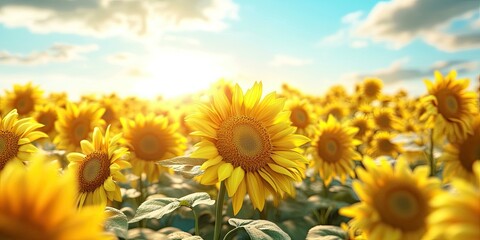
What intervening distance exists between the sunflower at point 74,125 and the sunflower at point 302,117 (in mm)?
2893

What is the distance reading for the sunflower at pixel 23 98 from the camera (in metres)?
6.86

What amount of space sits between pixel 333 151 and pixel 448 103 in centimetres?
143

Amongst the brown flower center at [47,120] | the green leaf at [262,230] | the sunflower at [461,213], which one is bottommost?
the green leaf at [262,230]

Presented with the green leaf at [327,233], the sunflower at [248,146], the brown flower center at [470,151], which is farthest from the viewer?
the brown flower center at [470,151]

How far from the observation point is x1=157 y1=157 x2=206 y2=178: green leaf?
273 cm

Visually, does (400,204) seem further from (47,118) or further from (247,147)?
(47,118)

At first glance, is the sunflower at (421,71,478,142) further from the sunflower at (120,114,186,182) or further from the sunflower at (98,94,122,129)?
the sunflower at (98,94,122,129)

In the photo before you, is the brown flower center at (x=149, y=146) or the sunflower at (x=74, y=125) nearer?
the brown flower center at (x=149, y=146)

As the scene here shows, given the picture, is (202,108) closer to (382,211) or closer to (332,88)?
(382,211)

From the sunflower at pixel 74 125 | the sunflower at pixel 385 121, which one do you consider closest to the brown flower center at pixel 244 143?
the sunflower at pixel 74 125

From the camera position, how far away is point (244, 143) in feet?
9.46

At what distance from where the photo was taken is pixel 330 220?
545cm

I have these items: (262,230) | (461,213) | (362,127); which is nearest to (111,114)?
(362,127)

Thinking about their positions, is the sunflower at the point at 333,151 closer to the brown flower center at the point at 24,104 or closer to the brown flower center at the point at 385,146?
the brown flower center at the point at 385,146
